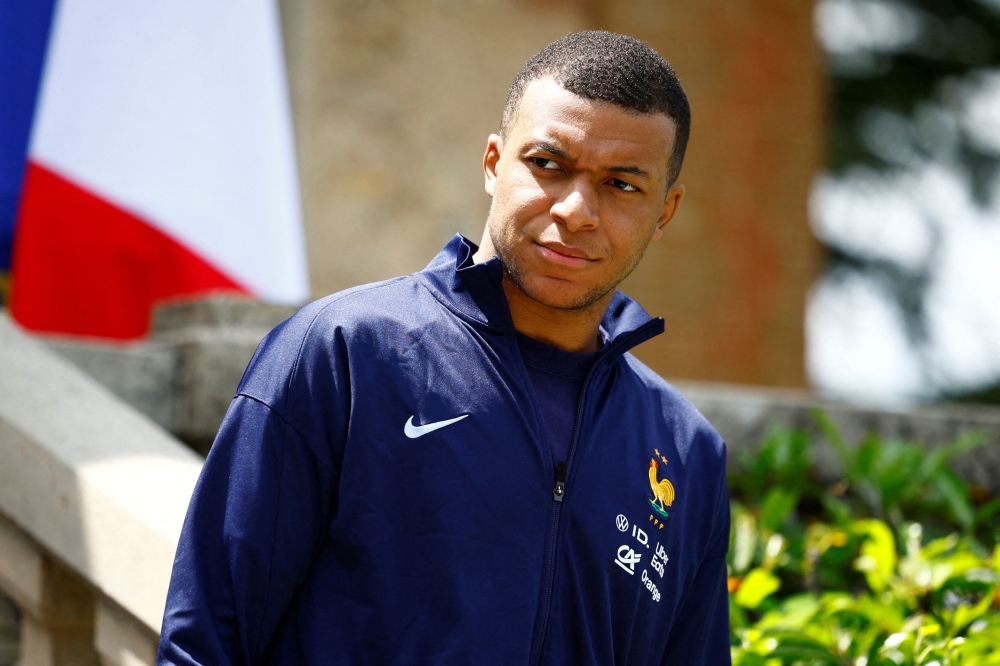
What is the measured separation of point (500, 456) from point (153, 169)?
3617 mm

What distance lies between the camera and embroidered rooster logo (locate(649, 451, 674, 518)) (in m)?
1.88

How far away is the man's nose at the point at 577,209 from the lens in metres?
1.80

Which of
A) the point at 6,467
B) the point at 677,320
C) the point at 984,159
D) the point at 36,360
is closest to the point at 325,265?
the point at 677,320

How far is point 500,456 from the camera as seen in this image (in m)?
1.72

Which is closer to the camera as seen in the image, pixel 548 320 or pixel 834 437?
pixel 548 320

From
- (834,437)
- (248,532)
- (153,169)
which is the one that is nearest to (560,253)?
(248,532)

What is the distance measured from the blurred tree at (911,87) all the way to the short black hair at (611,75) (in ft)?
33.5

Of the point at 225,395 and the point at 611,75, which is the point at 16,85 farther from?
the point at 611,75

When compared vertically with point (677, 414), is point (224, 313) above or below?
below

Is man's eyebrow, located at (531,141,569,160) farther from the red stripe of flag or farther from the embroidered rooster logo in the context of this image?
the red stripe of flag

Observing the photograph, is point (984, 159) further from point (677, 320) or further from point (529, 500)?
point (529, 500)

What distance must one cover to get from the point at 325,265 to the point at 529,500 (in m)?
4.48

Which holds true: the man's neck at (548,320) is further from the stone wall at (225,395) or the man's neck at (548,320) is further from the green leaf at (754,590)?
the stone wall at (225,395)

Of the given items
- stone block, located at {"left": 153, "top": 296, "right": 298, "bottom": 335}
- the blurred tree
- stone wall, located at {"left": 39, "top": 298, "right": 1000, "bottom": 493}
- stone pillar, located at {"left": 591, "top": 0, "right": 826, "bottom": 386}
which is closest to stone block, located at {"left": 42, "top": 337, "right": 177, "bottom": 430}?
stone wall, located at {"left": 39, "top": 298, "right": 1000, "bottom": 493}
